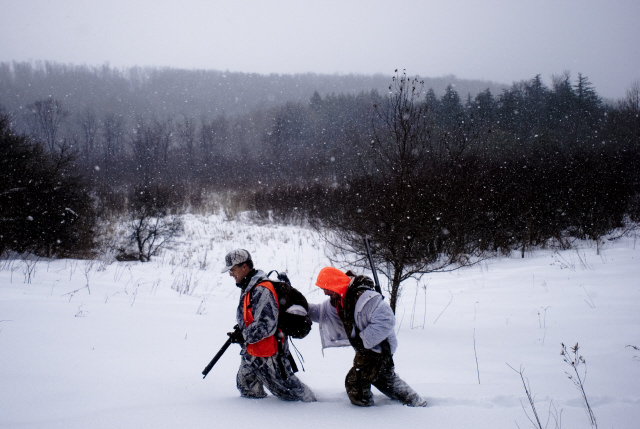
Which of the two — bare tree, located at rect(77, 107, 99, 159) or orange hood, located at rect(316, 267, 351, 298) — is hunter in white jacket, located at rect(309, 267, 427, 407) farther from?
bare tree, located at rect(77, 107, 99, 159)

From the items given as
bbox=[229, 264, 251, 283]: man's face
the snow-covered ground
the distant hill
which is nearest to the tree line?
the snow-covered ground

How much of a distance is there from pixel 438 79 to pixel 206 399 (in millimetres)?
115584

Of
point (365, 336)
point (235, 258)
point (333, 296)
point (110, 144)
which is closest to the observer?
point (365, 336)

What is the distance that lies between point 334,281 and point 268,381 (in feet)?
3.42

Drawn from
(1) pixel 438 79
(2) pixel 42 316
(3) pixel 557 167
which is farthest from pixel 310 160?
(1) pixel 438 79

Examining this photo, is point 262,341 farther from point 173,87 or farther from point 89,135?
point 173,87

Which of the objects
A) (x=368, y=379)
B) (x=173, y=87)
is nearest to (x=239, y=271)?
(x=368, y=379)

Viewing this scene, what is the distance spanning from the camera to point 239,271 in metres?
3.14

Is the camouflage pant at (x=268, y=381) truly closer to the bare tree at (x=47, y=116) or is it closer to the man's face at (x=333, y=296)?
the man's face at (x=333, y=296)

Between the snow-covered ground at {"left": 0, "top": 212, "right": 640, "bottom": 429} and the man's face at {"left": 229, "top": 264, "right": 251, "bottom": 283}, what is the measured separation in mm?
1068

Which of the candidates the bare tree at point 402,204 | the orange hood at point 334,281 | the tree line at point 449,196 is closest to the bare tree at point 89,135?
the tree line at point 449,196

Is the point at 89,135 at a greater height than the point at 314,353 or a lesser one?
greater

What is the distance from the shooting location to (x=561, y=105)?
1551 inches

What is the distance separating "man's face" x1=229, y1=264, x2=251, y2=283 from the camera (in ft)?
10.3
